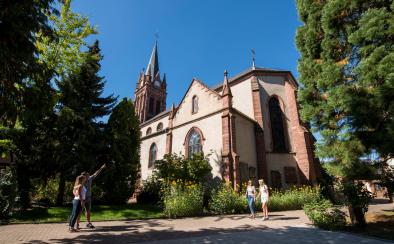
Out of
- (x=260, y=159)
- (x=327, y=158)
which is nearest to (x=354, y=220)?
(x=327, y=158)

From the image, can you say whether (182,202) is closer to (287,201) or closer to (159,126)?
(287,201)

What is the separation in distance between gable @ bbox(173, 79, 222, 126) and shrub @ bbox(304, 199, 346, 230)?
12434 millimetres

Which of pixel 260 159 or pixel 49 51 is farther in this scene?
pixel 260 159

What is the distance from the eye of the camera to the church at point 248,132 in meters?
19.2

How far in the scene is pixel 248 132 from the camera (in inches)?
846

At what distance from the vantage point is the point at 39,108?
20.1 ft

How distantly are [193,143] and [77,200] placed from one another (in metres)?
14.2

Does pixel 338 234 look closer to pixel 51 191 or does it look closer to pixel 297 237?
pixel 297 237

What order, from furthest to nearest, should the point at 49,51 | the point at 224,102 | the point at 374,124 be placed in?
the point at 224,102
the point at 49,51
the point at 374,124

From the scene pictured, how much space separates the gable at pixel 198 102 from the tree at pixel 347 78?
10411 mm

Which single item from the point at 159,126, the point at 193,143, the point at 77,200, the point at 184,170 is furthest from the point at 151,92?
the point at 77,200

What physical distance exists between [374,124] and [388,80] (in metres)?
1.65

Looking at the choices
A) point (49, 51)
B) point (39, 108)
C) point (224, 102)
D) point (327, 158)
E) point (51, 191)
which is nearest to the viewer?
point (39, 108)

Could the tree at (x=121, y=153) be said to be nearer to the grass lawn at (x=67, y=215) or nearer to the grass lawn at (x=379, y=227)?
the grass lawn at (x=67, y=215)
